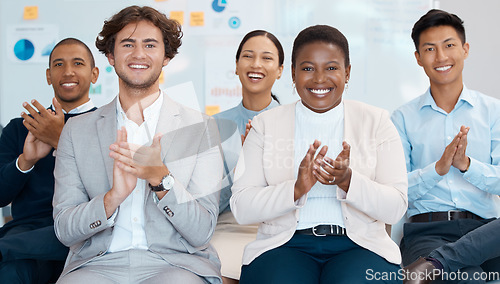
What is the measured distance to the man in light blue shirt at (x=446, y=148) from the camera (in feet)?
7.42

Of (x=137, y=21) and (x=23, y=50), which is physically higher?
(x=23, y=50)

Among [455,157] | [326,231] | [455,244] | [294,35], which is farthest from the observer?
[294,35]

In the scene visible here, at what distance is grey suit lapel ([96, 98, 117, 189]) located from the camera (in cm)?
187

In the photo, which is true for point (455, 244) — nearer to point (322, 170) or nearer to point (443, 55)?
point (322, 170)

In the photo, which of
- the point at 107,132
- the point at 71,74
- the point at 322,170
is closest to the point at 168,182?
the point at 107,132

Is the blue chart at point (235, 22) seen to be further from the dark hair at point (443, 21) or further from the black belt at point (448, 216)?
the black belt at point (448, 216)

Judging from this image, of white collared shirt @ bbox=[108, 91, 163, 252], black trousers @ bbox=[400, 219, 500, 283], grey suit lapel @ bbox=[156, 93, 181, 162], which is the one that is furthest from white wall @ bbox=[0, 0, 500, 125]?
white collared shirt @ bbox=[108, 91, 163, 252]

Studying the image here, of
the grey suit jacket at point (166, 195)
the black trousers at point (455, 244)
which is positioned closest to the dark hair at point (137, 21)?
the grey suit jacket at point (166, 195)

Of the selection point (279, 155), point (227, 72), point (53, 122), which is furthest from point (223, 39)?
point (279, 155)

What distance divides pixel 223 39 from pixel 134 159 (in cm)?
253

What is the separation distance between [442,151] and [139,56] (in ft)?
4.87

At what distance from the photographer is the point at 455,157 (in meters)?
2.25

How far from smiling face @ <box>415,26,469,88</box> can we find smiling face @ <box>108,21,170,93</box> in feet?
4.38

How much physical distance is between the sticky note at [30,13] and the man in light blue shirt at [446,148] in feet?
10.0
